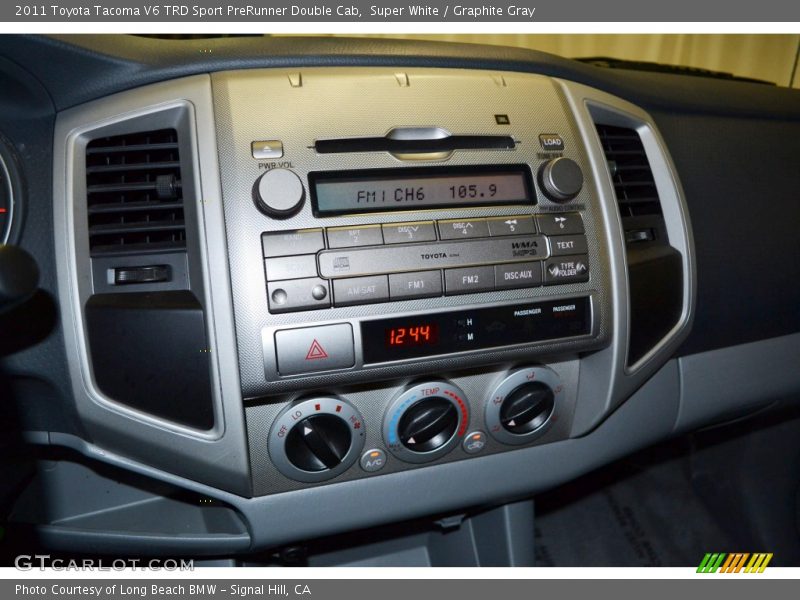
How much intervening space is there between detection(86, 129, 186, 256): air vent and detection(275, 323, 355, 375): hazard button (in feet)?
0.50

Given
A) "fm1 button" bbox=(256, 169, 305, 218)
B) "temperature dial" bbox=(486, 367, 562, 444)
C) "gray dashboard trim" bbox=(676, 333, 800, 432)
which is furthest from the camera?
"gray dashboard trim" bbox=(676, 333, 800, 432)

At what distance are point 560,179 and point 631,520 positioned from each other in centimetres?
90

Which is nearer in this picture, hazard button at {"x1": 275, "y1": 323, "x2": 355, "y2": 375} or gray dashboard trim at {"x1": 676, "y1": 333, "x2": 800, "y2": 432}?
hazard button at {"x1": 275, "y1": 323, "x2": 355, "y2": 375}

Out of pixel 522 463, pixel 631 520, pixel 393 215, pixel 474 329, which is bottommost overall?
pixel 631 520

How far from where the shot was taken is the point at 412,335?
617 millimetres

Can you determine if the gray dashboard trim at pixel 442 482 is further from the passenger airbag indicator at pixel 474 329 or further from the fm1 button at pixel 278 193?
the fm1 button at pixel 278 193

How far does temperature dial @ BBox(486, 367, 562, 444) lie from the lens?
2.25 feet

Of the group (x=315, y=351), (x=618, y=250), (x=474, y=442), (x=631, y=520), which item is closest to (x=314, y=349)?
(x=315, y=351)

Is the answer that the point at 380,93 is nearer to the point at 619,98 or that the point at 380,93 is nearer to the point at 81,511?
the point at 619,98

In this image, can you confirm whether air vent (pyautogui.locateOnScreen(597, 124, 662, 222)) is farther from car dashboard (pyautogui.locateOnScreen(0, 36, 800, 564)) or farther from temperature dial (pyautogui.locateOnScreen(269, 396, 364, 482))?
temperature dial (pyautogui.locateOnScreen(269, 396, 364, 482))

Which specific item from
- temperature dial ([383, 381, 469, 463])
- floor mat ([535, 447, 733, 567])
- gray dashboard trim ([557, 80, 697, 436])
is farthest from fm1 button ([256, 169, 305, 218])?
floor mat ([535, 447, 733, 567])

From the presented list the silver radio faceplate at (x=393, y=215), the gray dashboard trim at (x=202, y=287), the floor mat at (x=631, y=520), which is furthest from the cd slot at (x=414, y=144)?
the floor mat at (x=631, y=520)

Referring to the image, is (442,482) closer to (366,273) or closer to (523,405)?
(523,405)

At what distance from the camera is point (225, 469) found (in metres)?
0.60
